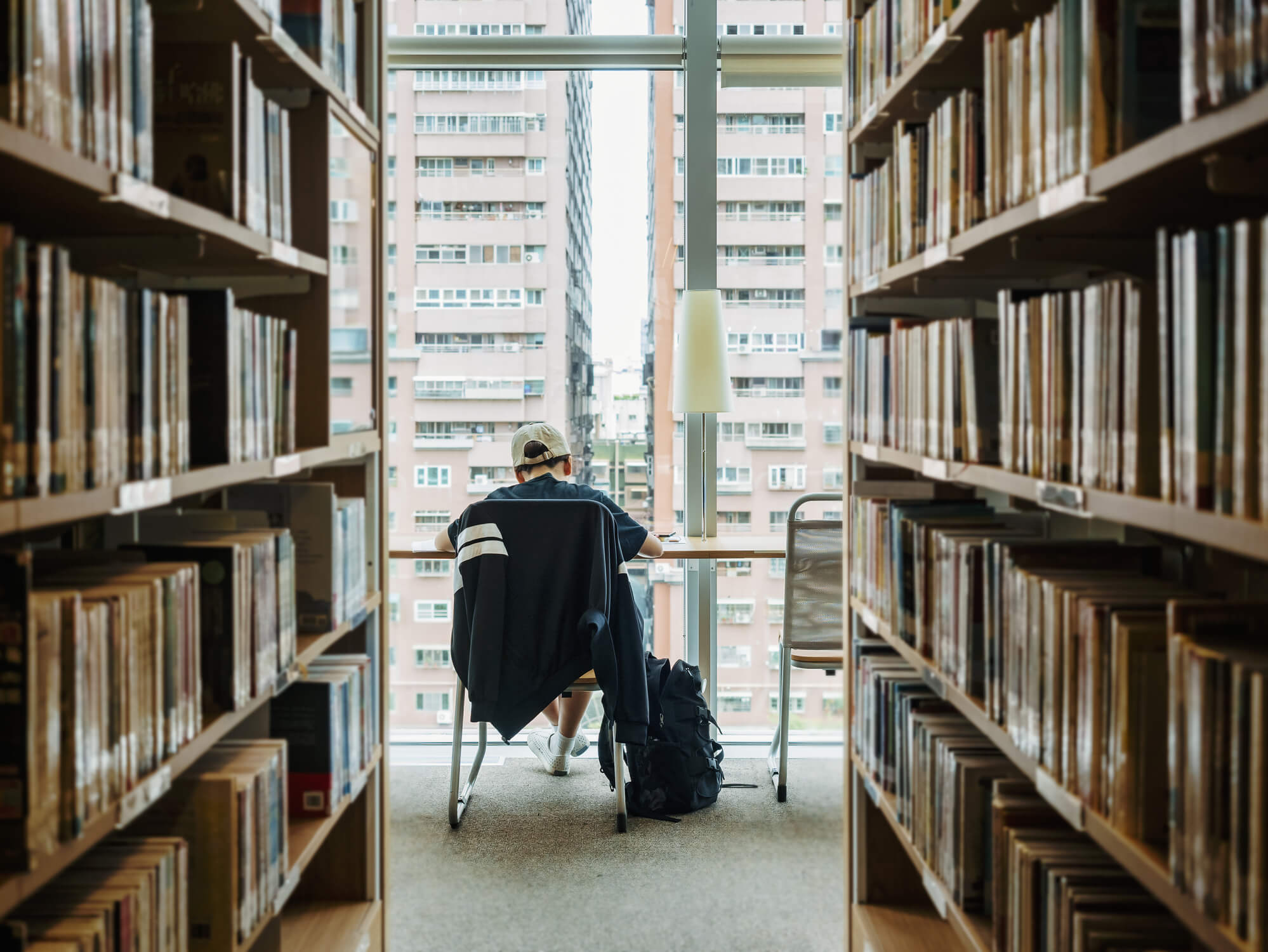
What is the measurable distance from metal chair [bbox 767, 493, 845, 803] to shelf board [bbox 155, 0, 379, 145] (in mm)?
1803

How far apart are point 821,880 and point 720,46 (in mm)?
2929

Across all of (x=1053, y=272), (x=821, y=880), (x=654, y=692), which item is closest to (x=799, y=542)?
(x=654, y=692)

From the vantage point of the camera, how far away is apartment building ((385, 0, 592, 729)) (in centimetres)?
369

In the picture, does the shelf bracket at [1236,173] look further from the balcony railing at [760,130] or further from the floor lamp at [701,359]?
the balcony railing at [760,130]

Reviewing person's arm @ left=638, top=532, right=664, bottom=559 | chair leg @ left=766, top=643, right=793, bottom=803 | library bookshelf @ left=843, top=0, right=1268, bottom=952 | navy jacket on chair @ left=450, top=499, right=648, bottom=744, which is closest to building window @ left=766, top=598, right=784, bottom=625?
chair leg @ left=766, top=643, right=793, bottom=803

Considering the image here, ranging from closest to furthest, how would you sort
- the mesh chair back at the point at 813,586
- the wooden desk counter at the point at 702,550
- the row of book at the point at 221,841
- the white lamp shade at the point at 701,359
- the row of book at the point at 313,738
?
the row of book at the point at 221,841, the row of book at the point at 313,738, the mesh chair back at the point at 813,586, the wooden desk counter at the point at 702,550, the white lamp shade at the point at 701,359

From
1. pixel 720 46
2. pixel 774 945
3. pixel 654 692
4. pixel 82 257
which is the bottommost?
pixel 774 945

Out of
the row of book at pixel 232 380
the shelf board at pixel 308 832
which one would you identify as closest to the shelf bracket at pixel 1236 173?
the row of book at pixel 232 380

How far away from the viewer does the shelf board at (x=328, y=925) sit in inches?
75.3

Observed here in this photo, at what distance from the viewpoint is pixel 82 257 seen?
1403 millimetres

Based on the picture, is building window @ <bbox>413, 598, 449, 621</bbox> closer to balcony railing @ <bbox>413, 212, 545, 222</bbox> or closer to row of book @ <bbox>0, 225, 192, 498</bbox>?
balcony railing @ <bbox>413, 212, 545, 222</bbox>

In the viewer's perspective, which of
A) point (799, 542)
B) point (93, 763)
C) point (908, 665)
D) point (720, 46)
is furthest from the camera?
point (720, 46)

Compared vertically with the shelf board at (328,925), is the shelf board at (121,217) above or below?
above

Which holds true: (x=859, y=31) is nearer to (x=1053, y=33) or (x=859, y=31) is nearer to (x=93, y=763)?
(x=1053, y=33)
